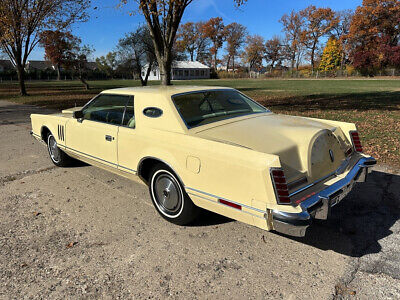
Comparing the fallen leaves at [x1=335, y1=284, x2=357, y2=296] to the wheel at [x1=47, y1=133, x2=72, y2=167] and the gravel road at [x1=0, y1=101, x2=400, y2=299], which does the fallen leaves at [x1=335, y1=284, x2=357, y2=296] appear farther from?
the wheel at [x1=47, y1=133, x2=72, y2=167]

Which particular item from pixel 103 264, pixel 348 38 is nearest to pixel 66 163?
pixel 103 264

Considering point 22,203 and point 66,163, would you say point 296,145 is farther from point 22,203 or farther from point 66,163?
point 66,163

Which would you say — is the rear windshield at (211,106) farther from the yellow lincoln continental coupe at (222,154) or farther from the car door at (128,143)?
the car door at (128,143)

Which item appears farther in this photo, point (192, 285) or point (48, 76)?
point (48, 76)

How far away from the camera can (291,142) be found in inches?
112

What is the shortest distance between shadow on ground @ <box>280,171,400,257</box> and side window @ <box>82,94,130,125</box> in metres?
2.62

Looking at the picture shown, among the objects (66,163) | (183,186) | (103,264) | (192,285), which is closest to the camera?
(192,285)

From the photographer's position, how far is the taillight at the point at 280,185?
7.81 ft

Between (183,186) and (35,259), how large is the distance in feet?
5.09

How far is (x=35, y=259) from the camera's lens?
277cm

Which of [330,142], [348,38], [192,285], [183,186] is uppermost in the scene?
[348,38]

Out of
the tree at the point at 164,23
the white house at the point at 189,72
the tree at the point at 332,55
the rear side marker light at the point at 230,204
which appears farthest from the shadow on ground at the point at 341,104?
the white house at the point at 189,72

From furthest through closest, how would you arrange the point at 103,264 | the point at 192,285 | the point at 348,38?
the point at 348,38, the point at 103,264, the point at 192,285

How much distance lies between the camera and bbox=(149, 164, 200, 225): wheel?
10.3ft
